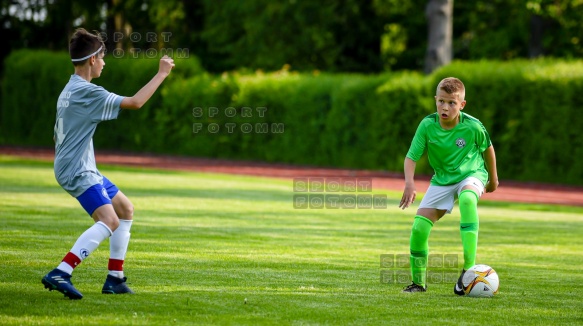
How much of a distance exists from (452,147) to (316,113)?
22736mm

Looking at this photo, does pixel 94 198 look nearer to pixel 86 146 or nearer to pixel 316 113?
pixel 86 146

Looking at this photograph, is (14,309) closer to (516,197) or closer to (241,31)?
(516,197)

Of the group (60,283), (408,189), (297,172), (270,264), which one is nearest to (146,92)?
(60,283)

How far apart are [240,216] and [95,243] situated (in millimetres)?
7941

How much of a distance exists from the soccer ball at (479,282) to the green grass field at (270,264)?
96mm

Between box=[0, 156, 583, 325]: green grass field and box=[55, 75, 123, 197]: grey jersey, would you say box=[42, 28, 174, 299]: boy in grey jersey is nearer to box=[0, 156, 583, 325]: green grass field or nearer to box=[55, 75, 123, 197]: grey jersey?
box=[55, 75, 123, 197]: grey jersey

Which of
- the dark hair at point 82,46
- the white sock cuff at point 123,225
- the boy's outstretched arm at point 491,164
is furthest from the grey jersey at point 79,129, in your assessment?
the boy's outstretched arm at point 491,164

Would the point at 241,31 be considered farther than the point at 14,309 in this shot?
Yes

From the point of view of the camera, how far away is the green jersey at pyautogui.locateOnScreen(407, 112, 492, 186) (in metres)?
8.62

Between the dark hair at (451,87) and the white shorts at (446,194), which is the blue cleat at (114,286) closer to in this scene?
the white shorts at (446,194)

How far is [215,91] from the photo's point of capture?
109 ft

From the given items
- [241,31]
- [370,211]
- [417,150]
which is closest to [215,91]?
[241,31]

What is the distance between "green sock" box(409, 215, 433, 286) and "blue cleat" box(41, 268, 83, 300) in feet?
9.67

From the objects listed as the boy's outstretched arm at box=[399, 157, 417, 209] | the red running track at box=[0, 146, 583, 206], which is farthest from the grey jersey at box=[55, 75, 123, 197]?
the red running track at box=[0, 146, 583, 206]
